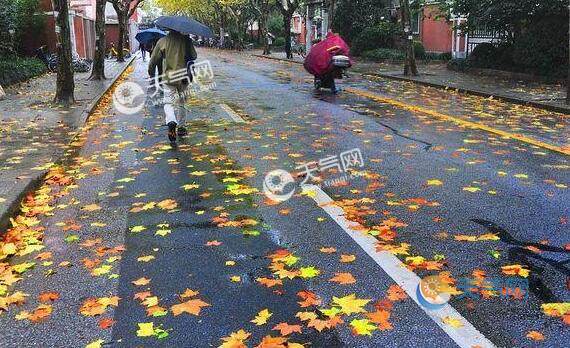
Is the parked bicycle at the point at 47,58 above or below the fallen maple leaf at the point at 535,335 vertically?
above

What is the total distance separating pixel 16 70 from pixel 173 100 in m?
14.2

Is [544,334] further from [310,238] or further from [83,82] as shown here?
[83,82]

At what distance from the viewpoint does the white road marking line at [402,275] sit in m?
3.59

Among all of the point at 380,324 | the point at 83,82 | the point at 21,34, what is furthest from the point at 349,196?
the point at 21,34

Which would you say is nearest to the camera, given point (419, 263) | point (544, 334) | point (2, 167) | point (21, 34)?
point (544, 334)

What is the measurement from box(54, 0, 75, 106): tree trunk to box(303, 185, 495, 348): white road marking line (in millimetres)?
10606

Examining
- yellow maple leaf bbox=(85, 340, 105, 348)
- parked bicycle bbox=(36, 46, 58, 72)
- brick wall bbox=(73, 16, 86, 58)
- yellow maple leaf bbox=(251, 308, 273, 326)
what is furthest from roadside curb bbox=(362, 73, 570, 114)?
brick wall bbox=(73, 16, 86, 58)

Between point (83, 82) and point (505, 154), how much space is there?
55.5ft

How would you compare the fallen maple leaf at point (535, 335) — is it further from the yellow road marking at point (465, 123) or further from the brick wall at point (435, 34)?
the brick wall at point (435, 34)

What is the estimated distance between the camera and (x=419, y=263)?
15.5 ft

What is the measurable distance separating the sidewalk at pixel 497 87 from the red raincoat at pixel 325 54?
13.4ft

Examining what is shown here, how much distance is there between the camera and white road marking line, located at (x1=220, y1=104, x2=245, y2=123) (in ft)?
41.0

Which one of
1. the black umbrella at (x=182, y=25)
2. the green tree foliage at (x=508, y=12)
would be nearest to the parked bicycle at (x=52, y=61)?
the green tree foliage at (x=508, y=12)

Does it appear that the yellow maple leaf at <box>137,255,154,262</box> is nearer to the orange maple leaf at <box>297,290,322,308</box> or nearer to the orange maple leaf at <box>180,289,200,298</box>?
the orange maple leaf at <box>180,289,200,298</box>
